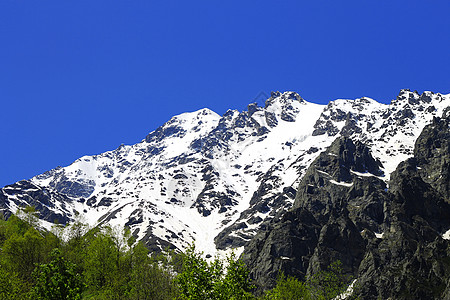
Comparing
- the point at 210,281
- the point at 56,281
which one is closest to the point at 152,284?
the point at 210,281

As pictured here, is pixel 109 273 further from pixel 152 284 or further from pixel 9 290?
pixel 9 290

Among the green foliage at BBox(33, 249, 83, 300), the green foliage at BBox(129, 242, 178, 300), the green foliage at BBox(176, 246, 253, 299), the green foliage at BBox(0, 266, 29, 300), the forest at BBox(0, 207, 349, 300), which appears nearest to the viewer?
the green foliage at BBox(33, 249, 83, 300)

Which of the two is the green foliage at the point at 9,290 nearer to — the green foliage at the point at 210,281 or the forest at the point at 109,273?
the forest at the point at 109,273

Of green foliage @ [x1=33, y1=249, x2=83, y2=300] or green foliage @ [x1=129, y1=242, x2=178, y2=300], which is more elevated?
green foliage @ [x1=33, y1=249, x2=83, y2=300]

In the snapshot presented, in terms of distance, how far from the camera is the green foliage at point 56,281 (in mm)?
41875

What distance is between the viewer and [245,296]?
43.1m

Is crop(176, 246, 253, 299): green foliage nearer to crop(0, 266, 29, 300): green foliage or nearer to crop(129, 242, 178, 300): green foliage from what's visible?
crop(129, 242, 178, 300): green foliage

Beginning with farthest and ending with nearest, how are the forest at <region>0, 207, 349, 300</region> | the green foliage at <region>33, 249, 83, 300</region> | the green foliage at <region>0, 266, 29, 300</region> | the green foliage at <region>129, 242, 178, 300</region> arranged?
the green foliage at <region>129, 242, 178, 300</region> < the green foliage at <region>0, 266, 29, 300</region> < the forest at <region>0, 207, 349, 300</region> < the green foliage at <region>33, 249, 83, 300</region>

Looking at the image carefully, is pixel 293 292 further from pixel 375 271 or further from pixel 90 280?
pixel 375 271

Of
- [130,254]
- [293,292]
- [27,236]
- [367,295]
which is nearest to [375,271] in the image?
[367,295]

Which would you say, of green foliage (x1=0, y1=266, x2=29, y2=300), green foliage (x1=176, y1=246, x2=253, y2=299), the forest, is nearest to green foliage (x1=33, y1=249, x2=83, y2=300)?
the forest

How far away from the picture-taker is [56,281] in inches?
1642

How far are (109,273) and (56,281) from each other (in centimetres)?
3646

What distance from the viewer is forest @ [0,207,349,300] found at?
4278 centimetres
